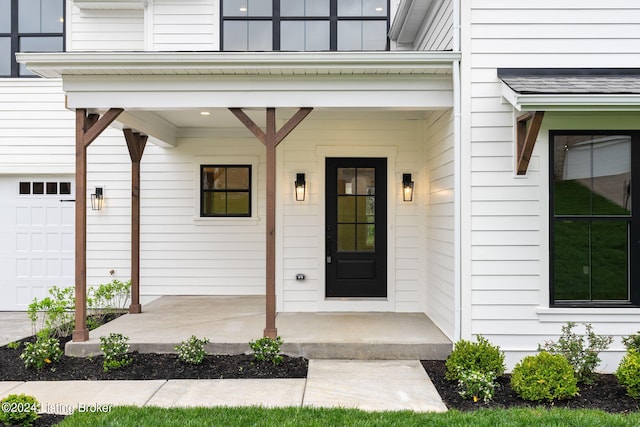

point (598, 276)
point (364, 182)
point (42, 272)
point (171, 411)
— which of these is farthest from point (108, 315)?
point (598, 276)

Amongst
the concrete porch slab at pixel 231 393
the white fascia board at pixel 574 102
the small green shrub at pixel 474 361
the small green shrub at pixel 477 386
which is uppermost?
the white fascia board at pixel 574 102

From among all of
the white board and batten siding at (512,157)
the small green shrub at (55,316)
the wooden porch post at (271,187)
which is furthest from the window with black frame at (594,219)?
the small green shrub at (55,316)

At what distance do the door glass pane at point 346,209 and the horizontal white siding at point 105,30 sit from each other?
407 centimetres

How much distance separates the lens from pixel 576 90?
14.5 feet

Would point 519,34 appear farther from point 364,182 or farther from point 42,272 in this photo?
point 42,272

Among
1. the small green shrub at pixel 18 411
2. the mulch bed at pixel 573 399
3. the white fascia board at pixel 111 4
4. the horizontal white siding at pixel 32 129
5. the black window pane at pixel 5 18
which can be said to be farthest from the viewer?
the black window pane at pixel 5 18

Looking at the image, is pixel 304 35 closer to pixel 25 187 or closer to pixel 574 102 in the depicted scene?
pixel 574 102

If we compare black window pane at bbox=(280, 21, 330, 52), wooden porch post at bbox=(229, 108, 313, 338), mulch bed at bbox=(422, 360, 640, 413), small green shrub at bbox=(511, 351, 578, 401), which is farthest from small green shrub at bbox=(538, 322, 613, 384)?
black window pane at bbox=(280, 21, 330, 52)

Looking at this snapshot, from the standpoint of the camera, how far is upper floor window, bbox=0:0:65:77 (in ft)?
25.9

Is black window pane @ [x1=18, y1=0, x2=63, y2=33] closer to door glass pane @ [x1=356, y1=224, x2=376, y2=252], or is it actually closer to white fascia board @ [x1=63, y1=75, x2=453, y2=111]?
white fascia board @ [x1=63, y1=75, x2=453, y2=111]

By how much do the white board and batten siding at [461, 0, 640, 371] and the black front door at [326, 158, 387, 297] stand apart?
204cm

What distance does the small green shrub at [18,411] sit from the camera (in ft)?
11.0

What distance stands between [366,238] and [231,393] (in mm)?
3313

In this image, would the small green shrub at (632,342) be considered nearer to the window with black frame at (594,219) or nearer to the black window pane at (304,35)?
the window with black frame at (594,219)
